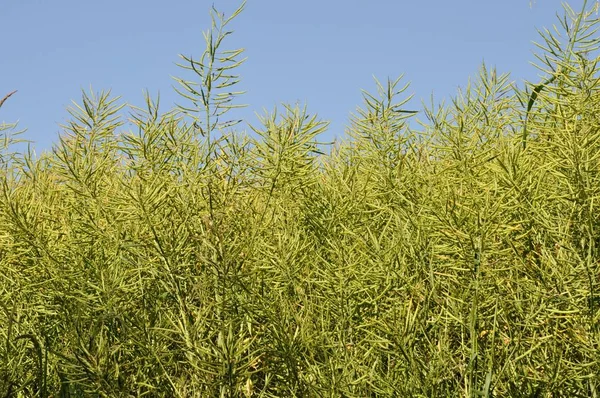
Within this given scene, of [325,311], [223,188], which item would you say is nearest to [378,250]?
[325,311]

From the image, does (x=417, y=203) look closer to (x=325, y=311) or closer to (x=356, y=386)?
(x=325, y=311)

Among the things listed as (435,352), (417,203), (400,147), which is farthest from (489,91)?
(435,352)

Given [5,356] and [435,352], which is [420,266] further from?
[5,356]

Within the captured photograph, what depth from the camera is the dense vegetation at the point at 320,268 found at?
158 centimetres

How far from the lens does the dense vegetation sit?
158 centimetres

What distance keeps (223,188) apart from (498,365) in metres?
0.71

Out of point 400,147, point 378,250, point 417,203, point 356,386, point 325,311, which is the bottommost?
point 356,386

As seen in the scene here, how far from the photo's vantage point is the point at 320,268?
1.85 m

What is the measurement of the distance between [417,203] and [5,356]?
0.99 meters

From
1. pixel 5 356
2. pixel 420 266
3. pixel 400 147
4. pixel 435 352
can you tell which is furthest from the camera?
pixel 400 147

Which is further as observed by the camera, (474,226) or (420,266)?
(420,266)

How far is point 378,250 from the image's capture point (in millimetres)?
1657

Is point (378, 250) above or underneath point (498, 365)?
above

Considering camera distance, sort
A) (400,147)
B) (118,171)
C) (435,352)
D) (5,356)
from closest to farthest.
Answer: (435,352) → (5,356) → (400,147) → (118,171)
